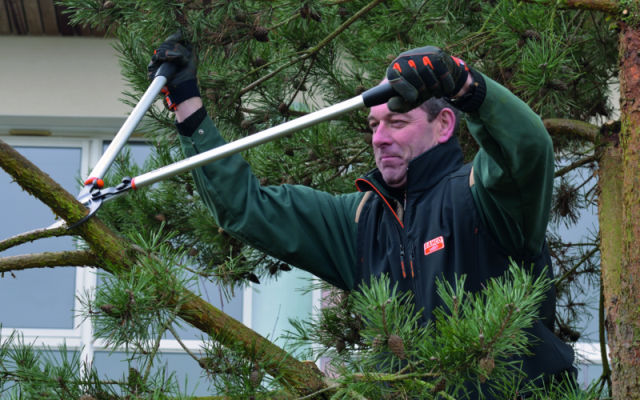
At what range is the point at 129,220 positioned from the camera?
226cm

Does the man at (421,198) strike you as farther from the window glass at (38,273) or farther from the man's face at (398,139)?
the window glass at (38,273)

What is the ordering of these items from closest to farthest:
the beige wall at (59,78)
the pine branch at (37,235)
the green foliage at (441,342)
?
the green foliage at (441,342) → the pine branch at (37,235) → the beige wall at (59,78)

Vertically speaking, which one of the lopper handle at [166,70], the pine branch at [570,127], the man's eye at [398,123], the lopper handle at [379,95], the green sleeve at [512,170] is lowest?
the green sleeve at [512,170]

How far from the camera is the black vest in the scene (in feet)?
5.37

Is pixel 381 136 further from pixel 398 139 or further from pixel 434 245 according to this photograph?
pixel 434 245

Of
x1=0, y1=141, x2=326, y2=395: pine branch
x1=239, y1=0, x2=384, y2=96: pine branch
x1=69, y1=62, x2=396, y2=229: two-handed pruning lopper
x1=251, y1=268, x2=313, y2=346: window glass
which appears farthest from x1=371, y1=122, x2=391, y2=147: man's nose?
x1=251, y1=268, x2=313, y2=346: window glass

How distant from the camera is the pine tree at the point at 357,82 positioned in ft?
5.16

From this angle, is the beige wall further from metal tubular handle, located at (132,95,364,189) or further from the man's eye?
metal tubular handle, located at (132,95,364,189)

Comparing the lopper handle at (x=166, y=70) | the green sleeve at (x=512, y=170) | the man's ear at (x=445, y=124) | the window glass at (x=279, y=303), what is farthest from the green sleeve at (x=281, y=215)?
the window glass at (x=279, y=303)

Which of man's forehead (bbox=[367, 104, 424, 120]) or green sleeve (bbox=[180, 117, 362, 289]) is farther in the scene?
man's forehead (bbox=[367, 104, 424, 120])

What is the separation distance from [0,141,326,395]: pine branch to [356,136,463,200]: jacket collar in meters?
0.70

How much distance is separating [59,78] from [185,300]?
3.55 m

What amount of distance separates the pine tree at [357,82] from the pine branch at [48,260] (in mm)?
195

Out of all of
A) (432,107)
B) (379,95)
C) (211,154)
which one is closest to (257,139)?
(211,154)
